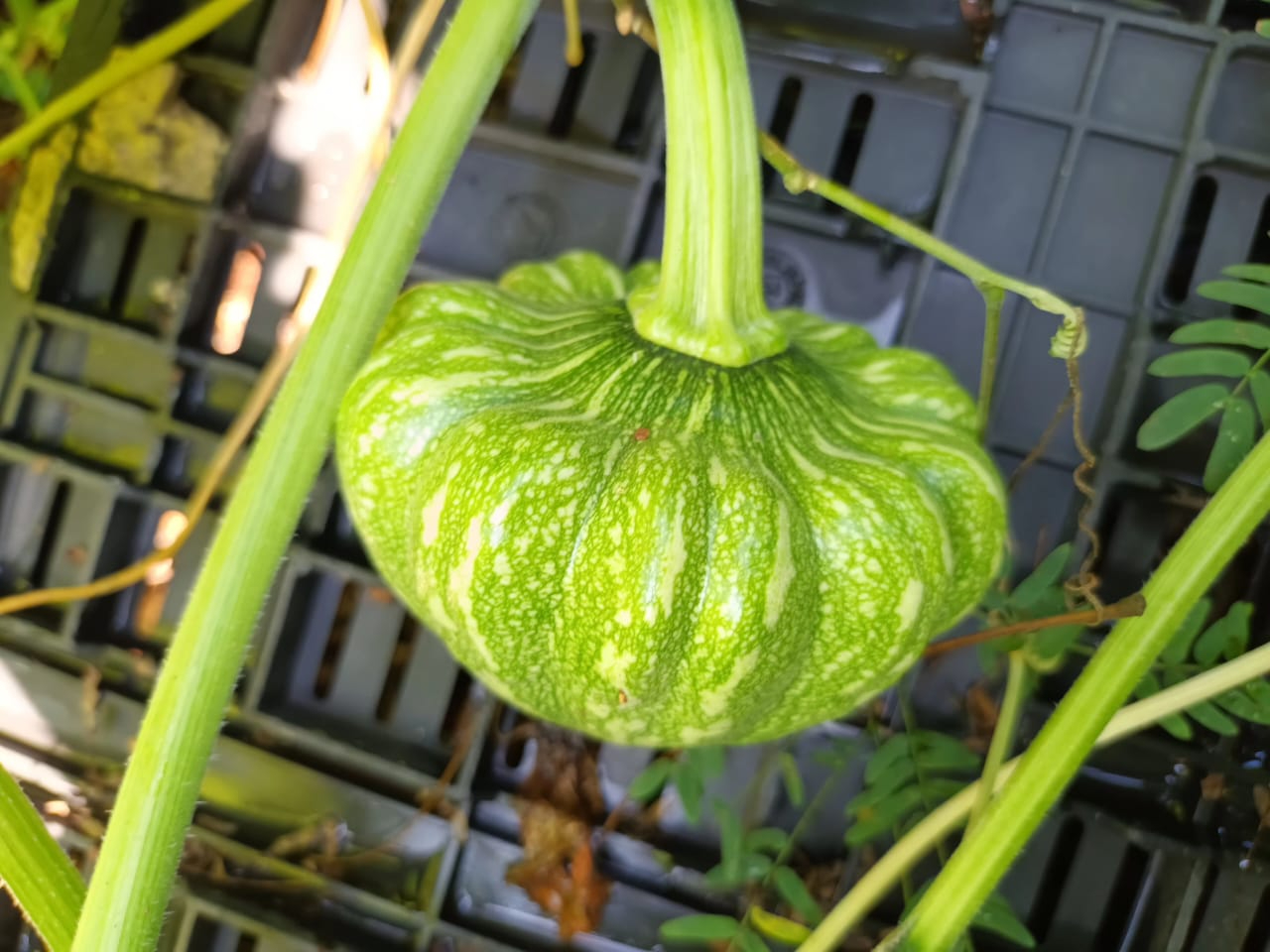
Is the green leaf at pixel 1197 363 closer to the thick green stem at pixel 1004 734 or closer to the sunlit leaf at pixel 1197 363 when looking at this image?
the sunlit leaf at pixel 1197 363

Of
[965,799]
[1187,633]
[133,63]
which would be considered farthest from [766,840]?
[133,63]

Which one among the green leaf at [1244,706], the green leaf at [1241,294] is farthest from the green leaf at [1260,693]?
the green leaf at [1241,294]

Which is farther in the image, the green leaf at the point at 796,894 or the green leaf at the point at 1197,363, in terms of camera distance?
the green leaf at the point at 796,894

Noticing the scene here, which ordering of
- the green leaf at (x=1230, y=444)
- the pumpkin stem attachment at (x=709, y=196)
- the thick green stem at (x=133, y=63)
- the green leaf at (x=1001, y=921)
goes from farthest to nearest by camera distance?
the thick green stem at (x=133, y=63) < the green leaf at (x=1001, y=921) < the green leaf at (x=1230, y=444) < the pumpkin stem attachment at (x=709, y=196)

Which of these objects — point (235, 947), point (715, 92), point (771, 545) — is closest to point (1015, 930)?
point (771, 545)

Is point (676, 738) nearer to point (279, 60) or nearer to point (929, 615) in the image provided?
point (929, 615)
